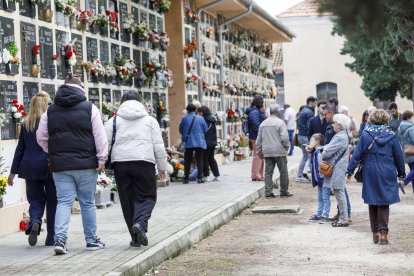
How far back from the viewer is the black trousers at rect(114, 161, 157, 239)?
8.89m

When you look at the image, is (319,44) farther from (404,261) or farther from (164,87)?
(404,261)

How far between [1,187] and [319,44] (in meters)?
36.3

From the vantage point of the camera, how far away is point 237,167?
2184cm

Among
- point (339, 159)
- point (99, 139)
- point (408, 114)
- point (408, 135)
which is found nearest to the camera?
point (99, 139)

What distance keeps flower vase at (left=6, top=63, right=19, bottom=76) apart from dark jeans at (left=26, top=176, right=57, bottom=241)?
6.74 feet

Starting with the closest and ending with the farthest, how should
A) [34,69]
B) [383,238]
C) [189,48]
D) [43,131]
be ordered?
1. [43,131]
2. [383,238]
3. [34,69]
4. [189,48]

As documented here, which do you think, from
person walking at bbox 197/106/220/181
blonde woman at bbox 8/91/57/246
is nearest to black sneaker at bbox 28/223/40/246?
blonde woman at bbox 8/91/57/246

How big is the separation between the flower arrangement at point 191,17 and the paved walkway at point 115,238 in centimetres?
605

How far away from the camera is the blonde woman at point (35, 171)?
29.9 feet

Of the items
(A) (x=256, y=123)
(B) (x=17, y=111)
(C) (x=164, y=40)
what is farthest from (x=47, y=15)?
(A) (x=256, y=123)

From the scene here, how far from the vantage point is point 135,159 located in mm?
8883

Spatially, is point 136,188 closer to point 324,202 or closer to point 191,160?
point 324,202

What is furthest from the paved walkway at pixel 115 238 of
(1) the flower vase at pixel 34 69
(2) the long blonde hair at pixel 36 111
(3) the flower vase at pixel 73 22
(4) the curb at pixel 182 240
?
(3) the flower vase at pixel 73 22

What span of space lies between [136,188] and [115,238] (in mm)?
832
